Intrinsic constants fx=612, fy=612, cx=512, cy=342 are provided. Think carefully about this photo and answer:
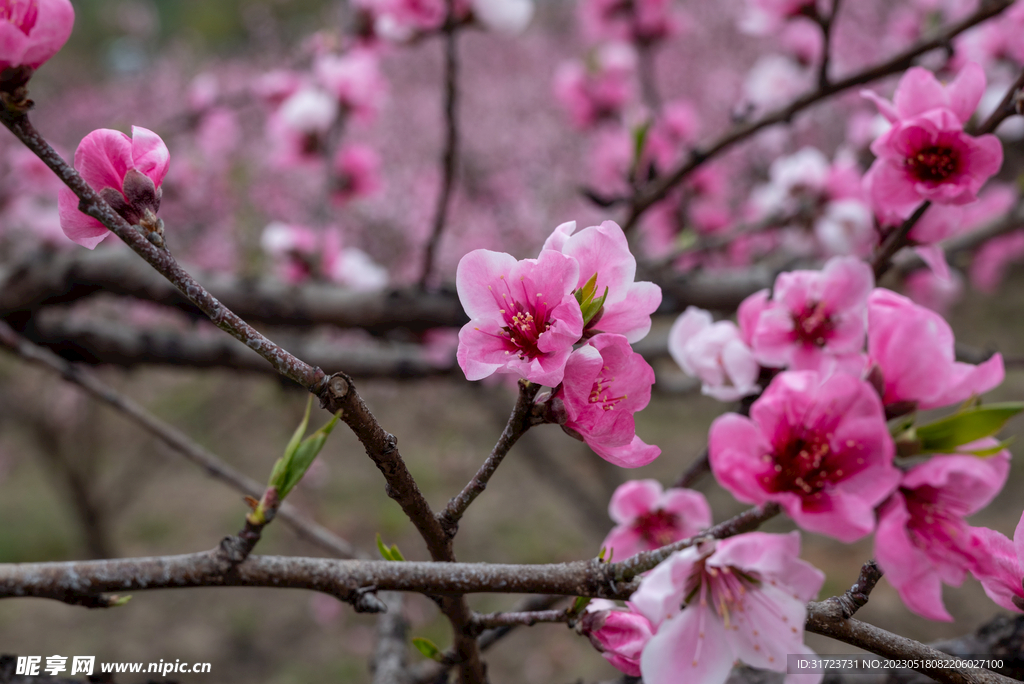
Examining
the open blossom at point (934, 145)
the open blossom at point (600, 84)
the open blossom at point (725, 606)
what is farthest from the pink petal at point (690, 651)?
the open blossom at point (600, 84)

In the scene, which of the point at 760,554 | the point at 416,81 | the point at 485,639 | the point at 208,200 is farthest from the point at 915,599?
the point at 416,81

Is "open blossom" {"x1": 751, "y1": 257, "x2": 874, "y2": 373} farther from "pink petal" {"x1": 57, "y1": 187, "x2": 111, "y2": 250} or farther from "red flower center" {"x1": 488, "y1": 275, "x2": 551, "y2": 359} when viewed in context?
"pink petal" {"x1": 57, "y1": 187, "x2": 111, "y2": 250}

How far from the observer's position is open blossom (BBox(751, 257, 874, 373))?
2.45ft

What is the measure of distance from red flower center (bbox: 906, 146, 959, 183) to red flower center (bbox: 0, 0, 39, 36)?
Result: 942 millimetres

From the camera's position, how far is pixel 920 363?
528mm

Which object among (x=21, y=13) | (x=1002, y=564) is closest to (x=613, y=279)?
(x=1002, y=564)

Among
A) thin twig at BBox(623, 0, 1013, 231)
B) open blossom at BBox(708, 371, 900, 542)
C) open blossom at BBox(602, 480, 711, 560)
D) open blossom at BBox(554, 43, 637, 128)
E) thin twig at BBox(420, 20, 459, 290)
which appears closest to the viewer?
open blossom at BBox(708, 371, 900, 542)

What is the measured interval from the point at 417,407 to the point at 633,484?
19.5 ft

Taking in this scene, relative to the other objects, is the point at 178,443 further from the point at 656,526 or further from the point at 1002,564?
the point at 1002,564

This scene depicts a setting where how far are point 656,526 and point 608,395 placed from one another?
0.42 m

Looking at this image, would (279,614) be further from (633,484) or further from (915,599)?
(915,599)

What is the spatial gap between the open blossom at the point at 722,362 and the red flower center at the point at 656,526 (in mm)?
196

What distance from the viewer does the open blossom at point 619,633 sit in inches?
23.7

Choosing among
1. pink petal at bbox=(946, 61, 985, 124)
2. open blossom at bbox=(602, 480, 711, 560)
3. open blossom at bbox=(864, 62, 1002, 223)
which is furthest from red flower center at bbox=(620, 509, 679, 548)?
pink petal at bbox=(946, 61, 985, 124)
